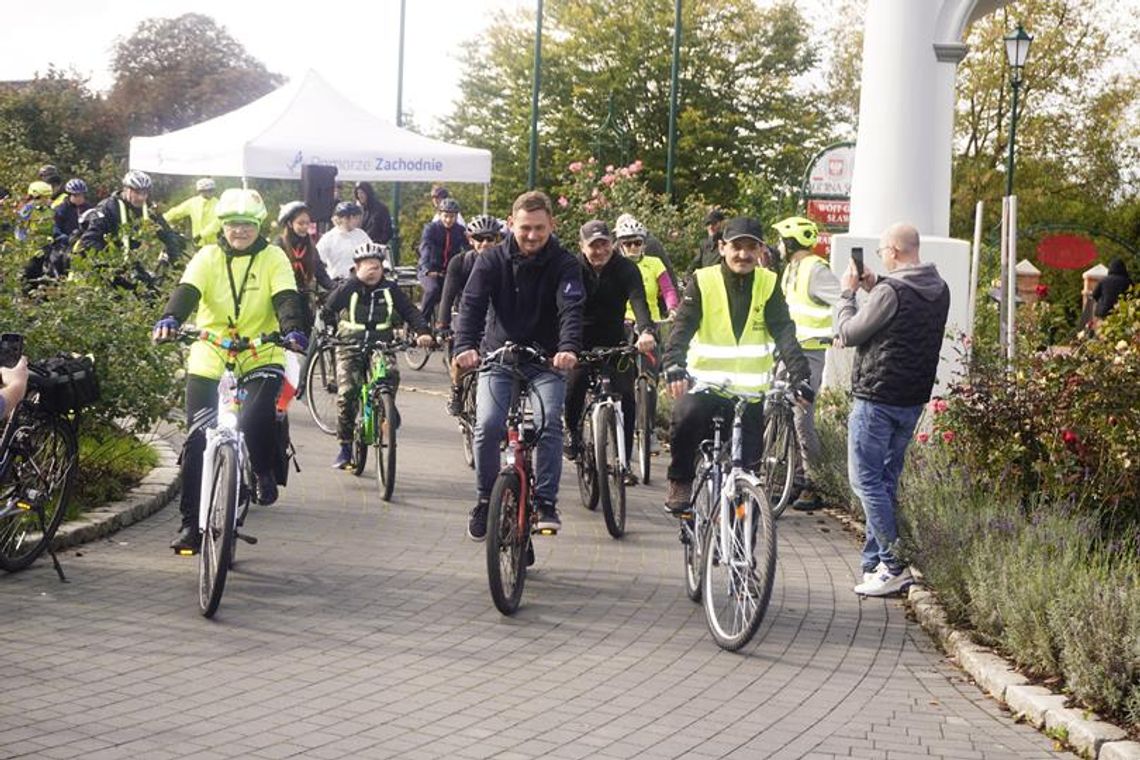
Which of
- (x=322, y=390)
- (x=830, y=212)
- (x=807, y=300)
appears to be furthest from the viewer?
(x=830, y=212)

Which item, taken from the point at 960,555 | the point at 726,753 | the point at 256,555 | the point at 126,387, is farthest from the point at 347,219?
the point at 726,753

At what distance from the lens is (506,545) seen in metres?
8.47

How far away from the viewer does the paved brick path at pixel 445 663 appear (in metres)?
6.43

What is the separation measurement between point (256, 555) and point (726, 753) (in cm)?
410

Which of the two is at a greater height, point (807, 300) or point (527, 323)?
point (807, 300)

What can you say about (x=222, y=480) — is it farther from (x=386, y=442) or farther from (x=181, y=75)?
(x=181, y=75)

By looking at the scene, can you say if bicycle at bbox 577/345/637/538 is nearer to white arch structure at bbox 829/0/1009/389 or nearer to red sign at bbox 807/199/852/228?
white arch structure at bbox 829/0/1009/389

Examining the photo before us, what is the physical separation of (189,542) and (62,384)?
988mm

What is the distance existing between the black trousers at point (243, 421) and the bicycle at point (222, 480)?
0.28ft

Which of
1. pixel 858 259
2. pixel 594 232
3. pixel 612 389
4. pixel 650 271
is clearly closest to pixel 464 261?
pixel 650 271

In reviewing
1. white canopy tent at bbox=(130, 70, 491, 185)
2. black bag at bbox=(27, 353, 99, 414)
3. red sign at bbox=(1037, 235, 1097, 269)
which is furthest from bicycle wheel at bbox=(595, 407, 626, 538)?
red sign at bbox=(1037, 235, 1097, 269)

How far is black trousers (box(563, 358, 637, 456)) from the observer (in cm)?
1152

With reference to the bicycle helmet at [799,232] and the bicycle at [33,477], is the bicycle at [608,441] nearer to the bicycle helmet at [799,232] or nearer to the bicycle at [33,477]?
the bicycle helmet at [799,232]

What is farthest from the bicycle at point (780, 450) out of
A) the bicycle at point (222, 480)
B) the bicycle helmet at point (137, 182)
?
the bicycle helmet at point (137, 182)
